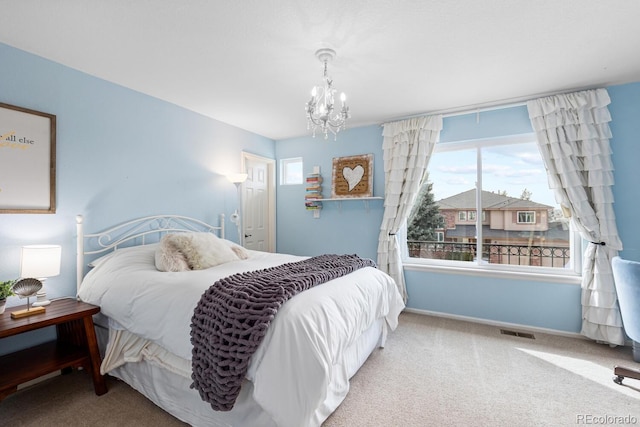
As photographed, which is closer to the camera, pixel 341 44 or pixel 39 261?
pixel 39 261

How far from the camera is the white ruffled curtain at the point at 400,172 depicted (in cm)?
349

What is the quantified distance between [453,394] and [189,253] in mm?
2223

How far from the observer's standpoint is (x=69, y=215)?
2385mm

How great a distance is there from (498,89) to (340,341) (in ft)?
9.18

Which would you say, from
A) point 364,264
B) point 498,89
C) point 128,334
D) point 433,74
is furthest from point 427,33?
point 128,334

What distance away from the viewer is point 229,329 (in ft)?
4.80

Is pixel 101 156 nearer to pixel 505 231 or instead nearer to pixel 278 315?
pixel 278 315

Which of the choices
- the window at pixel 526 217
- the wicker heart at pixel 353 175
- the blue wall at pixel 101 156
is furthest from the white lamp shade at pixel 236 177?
the window at pixel 526 217

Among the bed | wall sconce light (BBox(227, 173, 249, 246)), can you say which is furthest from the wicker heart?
the bed

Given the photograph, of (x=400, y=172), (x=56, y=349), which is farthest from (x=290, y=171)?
(x=56, y=349)

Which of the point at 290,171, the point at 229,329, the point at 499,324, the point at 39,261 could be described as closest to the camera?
the point at 229,329

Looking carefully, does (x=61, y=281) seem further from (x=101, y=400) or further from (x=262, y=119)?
(x=262, y=119)

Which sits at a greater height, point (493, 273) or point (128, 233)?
point (128, 233)

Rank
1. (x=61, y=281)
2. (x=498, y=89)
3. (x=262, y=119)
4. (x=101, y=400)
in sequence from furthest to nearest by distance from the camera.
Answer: (x=262, y=119), (x=498, y=89), (x=61, y=281), (x=101, y=400)
